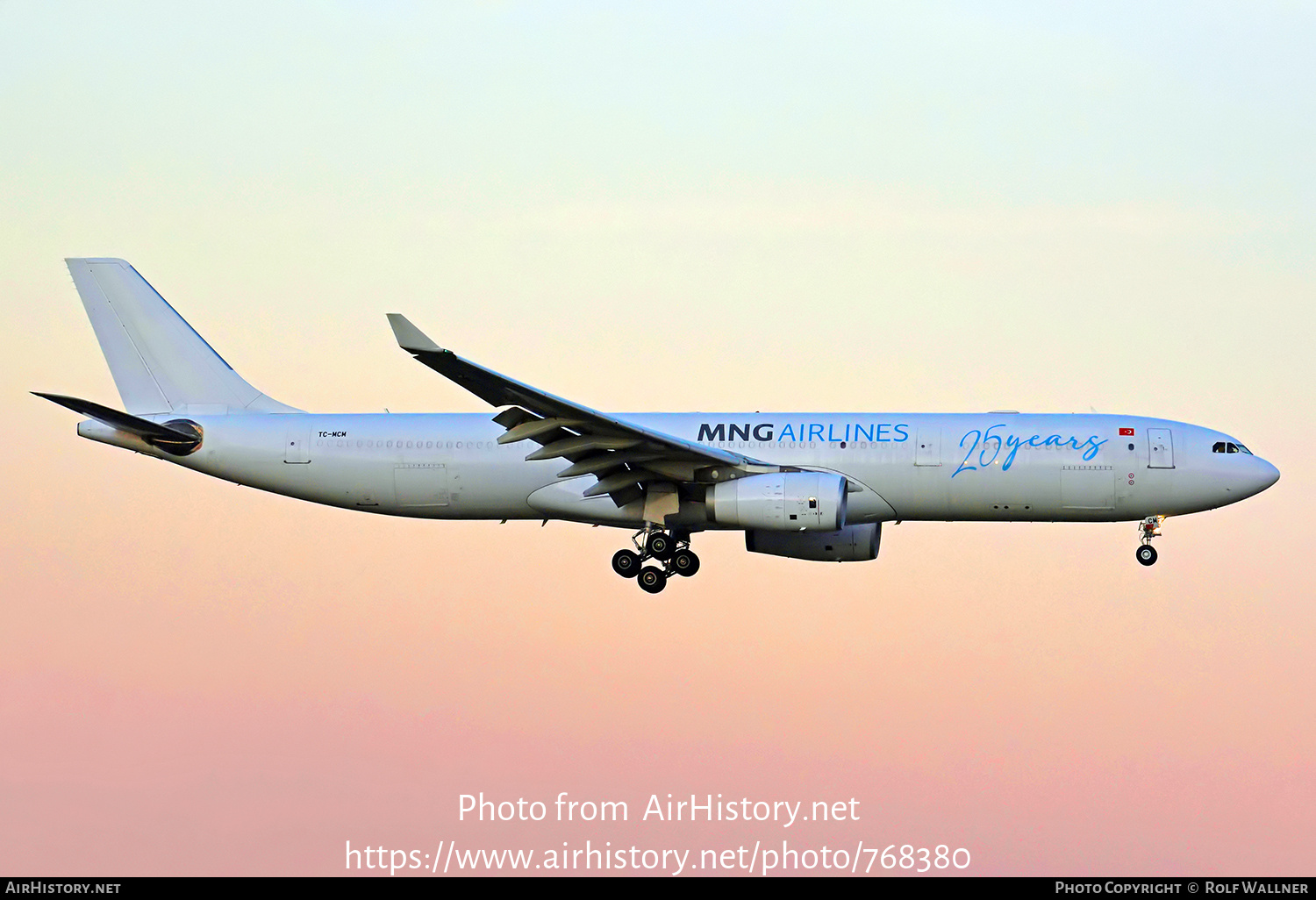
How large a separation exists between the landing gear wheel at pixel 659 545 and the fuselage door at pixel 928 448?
17.1 feet

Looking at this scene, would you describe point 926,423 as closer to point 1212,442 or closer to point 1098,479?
point 1098,479

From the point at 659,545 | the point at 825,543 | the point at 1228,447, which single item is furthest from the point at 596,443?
the point at 1228,447

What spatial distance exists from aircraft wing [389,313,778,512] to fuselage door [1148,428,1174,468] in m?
7.57

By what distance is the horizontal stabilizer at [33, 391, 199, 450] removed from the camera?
30.5 meters

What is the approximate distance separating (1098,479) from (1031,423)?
174 cm

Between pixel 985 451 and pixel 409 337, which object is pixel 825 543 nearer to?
pixel 985 451

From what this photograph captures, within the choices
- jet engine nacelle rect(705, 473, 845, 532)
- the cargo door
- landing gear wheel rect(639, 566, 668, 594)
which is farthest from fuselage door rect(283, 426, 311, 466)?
jet engine nacelle rect(705, 473, 845, 532)

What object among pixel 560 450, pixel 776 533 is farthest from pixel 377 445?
pixel 776 533

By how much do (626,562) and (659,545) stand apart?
93 cm

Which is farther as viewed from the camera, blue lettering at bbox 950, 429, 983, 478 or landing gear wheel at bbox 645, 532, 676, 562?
landing gear wheel at bbox 645, 532, 676, 562

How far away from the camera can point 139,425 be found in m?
31.9

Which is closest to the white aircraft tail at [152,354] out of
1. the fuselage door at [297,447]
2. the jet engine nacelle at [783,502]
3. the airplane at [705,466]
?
the airplane at [705,466]

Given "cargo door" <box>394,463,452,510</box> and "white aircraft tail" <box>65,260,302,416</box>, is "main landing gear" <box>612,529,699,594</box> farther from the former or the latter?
"white aircraft tail" <box>65,260,302,416</box>

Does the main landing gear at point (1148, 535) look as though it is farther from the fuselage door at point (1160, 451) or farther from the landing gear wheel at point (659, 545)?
the landing gear wheel at point (659, 545)
